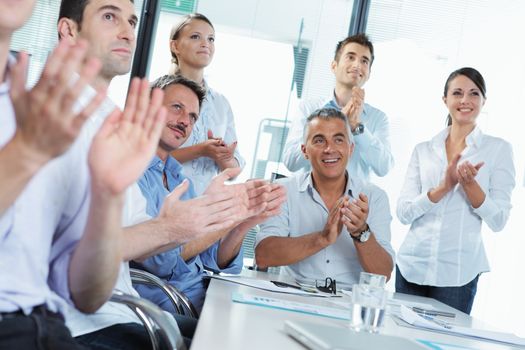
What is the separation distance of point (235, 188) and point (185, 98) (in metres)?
1.24

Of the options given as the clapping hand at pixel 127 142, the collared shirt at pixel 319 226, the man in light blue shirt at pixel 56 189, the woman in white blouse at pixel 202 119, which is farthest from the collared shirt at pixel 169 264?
the clapping hand at pixel 127 142

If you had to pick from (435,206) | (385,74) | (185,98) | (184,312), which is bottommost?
(184,312)

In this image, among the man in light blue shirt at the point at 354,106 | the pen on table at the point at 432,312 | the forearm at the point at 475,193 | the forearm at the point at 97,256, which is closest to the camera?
the forearm at the point at 97,256

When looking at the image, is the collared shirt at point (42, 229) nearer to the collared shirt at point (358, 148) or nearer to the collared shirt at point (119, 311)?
the collared shirt at point (119, 311)

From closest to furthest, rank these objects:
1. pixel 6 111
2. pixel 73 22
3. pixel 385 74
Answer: pixel 6 111 → pixel 73 22 → pixel 385 74

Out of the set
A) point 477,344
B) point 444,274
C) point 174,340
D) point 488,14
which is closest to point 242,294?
point 174,340

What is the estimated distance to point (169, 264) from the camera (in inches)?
97.1

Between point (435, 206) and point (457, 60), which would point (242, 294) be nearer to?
point (435, 206)

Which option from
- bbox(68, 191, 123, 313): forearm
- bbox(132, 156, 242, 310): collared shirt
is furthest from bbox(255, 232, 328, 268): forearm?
bbox(68, 191, 123, 313): forearm

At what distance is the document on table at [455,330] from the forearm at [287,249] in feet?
2.80

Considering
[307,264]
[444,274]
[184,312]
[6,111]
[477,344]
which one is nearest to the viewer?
[6,111]

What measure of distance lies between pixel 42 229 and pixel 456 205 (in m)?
2.89

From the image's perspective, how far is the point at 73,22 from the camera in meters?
2.71

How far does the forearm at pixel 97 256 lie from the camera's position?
50.4 inches
